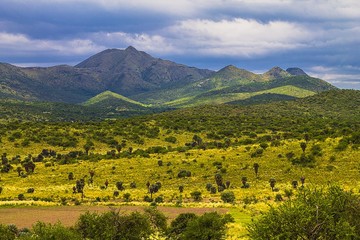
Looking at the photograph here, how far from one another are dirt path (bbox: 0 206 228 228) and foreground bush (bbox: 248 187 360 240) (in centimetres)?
2287

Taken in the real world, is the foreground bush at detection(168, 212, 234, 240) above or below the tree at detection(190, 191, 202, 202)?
above

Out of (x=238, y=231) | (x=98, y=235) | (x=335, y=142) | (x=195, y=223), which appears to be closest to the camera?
(x=98, y=235)

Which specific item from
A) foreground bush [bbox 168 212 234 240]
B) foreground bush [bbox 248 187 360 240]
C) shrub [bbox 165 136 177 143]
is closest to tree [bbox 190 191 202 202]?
foreground bush [bbox 168 212 234 240]

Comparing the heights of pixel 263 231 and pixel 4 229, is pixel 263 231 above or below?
above

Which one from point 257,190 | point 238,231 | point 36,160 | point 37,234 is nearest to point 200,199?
point 257,190

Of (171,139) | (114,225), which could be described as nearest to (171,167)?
(171,139)

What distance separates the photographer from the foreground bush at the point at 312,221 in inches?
1107

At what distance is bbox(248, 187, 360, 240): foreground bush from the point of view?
2811cm

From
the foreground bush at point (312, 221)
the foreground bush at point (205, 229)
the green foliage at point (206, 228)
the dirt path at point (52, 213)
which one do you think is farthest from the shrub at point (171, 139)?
the foreground bush at point (312, 221)

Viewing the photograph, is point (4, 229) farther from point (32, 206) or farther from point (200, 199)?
point (200, 199)

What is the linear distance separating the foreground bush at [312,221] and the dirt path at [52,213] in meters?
22.9

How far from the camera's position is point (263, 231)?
95.2ft

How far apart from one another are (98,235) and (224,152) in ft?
221

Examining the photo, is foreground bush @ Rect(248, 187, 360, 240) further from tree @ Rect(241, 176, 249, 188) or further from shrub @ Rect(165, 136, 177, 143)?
shrub @ Rect(165, 136, 177, 143)
